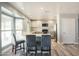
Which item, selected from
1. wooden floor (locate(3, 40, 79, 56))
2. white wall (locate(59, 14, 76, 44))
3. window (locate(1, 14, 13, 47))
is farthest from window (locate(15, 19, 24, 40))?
white wall (locate(59, 14, 76, 44))

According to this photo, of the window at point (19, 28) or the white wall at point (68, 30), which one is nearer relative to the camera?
the window at point (19, 28)

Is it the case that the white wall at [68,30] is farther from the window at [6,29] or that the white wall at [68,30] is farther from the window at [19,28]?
the window at [6,29]

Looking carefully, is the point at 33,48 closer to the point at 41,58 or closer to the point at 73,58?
the point at 41,58

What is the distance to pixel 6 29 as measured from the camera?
4.59 metres

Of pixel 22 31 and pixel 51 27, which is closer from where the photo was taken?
pixel 22 31

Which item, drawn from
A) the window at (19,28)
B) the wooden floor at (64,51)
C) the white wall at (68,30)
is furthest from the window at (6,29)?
the white wall at (68,30)

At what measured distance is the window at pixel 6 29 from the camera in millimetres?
4366

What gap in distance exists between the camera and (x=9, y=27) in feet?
15.5

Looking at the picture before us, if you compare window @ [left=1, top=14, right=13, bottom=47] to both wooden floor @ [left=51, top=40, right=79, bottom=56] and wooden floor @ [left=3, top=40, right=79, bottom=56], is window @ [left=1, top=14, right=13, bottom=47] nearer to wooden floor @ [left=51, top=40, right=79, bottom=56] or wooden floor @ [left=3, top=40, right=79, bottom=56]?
wooden floor @ [left=3, top=40, right=79, bottom=56]

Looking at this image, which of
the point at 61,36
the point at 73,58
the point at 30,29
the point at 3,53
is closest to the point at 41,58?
the point at 73,58

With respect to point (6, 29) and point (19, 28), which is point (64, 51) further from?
point (6, 29)

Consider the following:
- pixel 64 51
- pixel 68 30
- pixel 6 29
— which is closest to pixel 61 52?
pixel 64 51

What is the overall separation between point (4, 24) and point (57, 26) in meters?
4.11

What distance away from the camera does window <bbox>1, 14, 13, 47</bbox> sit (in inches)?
172
